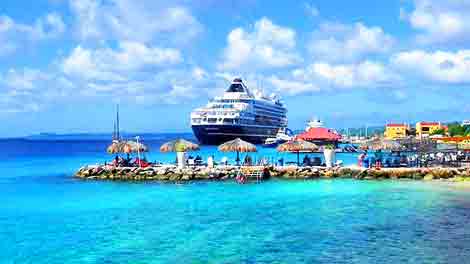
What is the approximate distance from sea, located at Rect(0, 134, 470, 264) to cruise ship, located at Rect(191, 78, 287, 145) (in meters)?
52.7

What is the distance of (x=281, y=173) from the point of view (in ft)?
110

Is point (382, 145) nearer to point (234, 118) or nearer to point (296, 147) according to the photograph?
point (296, 147)

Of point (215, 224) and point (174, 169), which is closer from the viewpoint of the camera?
point (215, 224)

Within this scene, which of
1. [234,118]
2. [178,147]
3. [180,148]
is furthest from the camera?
[234,118]

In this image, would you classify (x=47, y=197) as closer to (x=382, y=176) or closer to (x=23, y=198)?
(x=23, y=198)

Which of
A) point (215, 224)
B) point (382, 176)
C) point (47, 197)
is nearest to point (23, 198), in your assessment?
point (47, 197)

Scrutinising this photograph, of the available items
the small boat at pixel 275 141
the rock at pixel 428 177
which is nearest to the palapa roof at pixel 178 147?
the rock at pixel 428 177

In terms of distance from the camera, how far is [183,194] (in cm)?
2691

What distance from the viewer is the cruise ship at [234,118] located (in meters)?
82.5

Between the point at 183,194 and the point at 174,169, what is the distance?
25.3 ft

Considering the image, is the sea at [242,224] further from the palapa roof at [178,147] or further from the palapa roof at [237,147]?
the palapa roof at [178,147]

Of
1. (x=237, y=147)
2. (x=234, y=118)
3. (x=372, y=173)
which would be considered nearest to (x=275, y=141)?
(x=234, y=118)

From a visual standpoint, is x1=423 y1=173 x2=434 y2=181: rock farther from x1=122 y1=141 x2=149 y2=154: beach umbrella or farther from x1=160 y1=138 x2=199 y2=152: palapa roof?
x1=122 y1=141 x2=149 y2=154: beach umbrella

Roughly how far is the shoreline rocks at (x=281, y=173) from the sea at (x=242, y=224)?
7.25 feet
